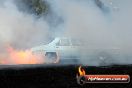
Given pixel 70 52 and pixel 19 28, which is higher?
pixel 19 28

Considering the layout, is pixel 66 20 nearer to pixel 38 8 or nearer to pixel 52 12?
pixel 52 12

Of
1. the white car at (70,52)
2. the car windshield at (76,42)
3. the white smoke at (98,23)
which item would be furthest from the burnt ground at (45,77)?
the white smoke at (98,23)

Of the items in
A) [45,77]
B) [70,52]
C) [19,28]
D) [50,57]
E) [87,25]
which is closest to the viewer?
[45,77]

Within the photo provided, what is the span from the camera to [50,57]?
56.9 feet

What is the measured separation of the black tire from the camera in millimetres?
17094

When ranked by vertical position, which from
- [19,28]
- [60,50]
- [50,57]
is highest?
[19,28]

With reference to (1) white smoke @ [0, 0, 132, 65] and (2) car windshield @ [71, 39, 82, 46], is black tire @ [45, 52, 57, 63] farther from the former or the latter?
(1) white smoke @ [0, 0, 132, 65]

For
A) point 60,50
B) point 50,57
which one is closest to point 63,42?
point 60,50

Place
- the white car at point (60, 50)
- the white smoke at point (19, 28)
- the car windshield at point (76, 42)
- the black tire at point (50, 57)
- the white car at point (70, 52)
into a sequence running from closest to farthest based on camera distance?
the white smoke at point (19, 28), the white car at point (70, 52), the black tire at point (50, 57), the white car at point (60, 50), the car windshield at point (76, 42)

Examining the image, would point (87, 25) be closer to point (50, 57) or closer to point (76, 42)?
point (76, 42)

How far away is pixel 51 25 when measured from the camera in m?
18.9

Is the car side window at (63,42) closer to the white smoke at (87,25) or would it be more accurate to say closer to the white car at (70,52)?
the white car at (70,52)

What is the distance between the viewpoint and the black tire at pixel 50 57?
17094mm

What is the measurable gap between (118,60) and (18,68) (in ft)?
17.8
